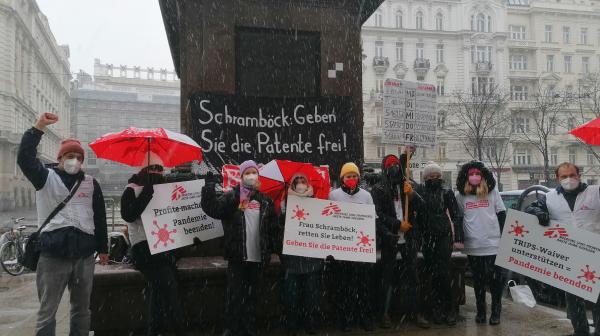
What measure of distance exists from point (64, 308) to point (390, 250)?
4862mm

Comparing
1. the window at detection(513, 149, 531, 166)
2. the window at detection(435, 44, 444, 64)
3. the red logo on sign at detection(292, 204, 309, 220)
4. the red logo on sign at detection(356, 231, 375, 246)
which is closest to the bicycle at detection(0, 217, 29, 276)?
the red logo on sign at detection(292, 204, 309, 220)

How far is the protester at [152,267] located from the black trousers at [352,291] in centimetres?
173

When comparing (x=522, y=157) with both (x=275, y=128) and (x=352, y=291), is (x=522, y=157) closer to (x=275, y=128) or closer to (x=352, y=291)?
(x=275, y=128)

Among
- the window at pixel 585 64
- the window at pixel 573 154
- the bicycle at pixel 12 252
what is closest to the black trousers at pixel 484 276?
the bicycle at pixel 12 252

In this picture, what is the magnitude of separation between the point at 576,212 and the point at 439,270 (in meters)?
1.56

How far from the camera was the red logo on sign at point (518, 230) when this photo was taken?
19.0ft

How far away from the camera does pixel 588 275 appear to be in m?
5.32

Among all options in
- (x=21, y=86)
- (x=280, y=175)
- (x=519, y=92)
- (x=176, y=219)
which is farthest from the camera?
(x=519, y=92)

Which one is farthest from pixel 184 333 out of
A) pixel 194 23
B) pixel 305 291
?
pixel 194 23

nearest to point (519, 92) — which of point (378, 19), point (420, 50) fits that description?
point (420, 50)

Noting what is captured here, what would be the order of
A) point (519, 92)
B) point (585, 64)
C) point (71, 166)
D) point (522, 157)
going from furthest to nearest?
point (585, 64) → point (519, 92) → point (522, 157) → point (71, 166)

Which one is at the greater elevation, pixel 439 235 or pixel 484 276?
pixel 439 235

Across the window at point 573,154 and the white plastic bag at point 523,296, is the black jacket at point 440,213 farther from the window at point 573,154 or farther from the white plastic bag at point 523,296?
the window at point 573,154

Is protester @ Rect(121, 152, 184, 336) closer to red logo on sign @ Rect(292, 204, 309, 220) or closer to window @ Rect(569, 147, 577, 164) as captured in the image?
red logo on sign @ Rect(292, 204, 309, 220)
